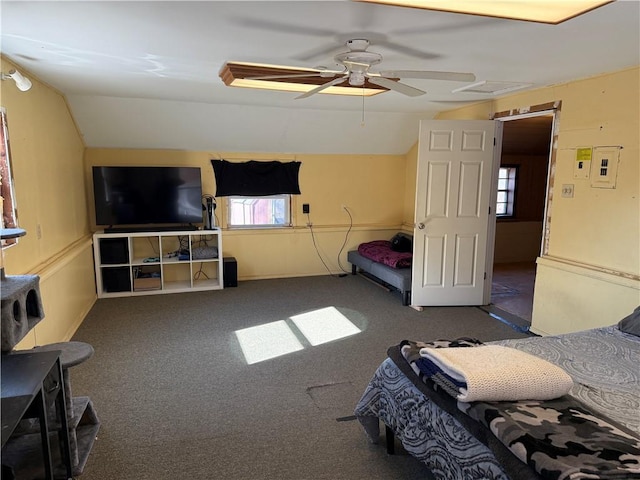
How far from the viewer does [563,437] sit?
4.58ft

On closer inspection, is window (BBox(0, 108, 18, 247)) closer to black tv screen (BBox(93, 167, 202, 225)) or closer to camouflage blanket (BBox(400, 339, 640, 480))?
black tv screen (BBox(93, 167, 202, 225))

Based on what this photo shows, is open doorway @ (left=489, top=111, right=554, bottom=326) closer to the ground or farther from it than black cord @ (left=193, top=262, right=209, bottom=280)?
farther from it

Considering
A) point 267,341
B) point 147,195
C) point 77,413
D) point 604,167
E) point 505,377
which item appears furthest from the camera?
point 147,195

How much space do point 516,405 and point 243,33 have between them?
2184 millimetres

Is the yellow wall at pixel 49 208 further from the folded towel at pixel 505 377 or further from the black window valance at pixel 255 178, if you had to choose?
the folded towel at pixel 505 377

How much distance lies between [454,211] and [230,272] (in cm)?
278

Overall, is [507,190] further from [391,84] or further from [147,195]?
[147,195]

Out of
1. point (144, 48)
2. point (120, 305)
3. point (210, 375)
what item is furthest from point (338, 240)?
point (144, 48)

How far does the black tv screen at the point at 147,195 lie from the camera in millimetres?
4988

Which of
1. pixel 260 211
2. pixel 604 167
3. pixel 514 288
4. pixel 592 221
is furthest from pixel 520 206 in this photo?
pixel 260 211

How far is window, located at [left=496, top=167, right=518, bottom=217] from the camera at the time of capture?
711cm

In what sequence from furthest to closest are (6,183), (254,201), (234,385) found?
(254,201)
(234,385)
(6,183)

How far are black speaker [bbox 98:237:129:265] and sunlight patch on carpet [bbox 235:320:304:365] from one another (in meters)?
1.94

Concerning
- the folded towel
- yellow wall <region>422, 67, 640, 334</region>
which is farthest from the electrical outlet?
the folded towel
